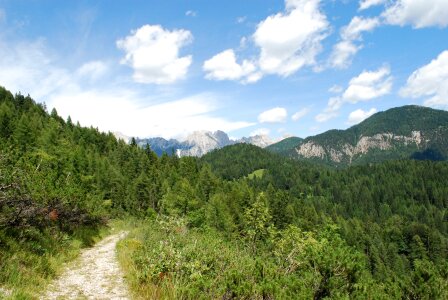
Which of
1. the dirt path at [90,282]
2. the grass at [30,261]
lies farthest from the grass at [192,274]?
the grass at [30,261]

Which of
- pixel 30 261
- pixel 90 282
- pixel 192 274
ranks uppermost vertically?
pixel 30 261

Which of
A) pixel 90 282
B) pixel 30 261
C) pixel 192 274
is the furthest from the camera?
pixel 90 282

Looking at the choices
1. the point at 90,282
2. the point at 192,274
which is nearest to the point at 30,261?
the point at 90,282

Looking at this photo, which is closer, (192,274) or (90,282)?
(192,274)

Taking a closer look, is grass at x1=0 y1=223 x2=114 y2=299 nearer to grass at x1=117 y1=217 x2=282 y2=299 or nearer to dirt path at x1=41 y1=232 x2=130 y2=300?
dirt path at x1=41 y1=232 x2=130 y2=300

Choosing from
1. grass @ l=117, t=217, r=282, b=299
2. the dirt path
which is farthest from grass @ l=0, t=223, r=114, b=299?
grass @ l=117, t=217, r=282, b=299

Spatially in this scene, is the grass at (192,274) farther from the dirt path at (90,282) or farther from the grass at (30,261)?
the grass at (30,261)

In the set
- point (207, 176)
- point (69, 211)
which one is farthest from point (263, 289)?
point (207, 176)

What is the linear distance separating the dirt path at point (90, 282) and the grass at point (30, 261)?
40 centimetres

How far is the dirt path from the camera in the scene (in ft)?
34.8

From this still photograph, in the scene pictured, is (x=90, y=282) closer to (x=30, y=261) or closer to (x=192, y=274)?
(x=30, y=261)

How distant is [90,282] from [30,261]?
7.36 ft

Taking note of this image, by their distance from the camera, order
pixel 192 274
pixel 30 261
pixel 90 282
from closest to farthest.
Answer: pixel 192 274 < pixel 30 261 < pixel 90 282

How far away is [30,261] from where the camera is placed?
11.7m
